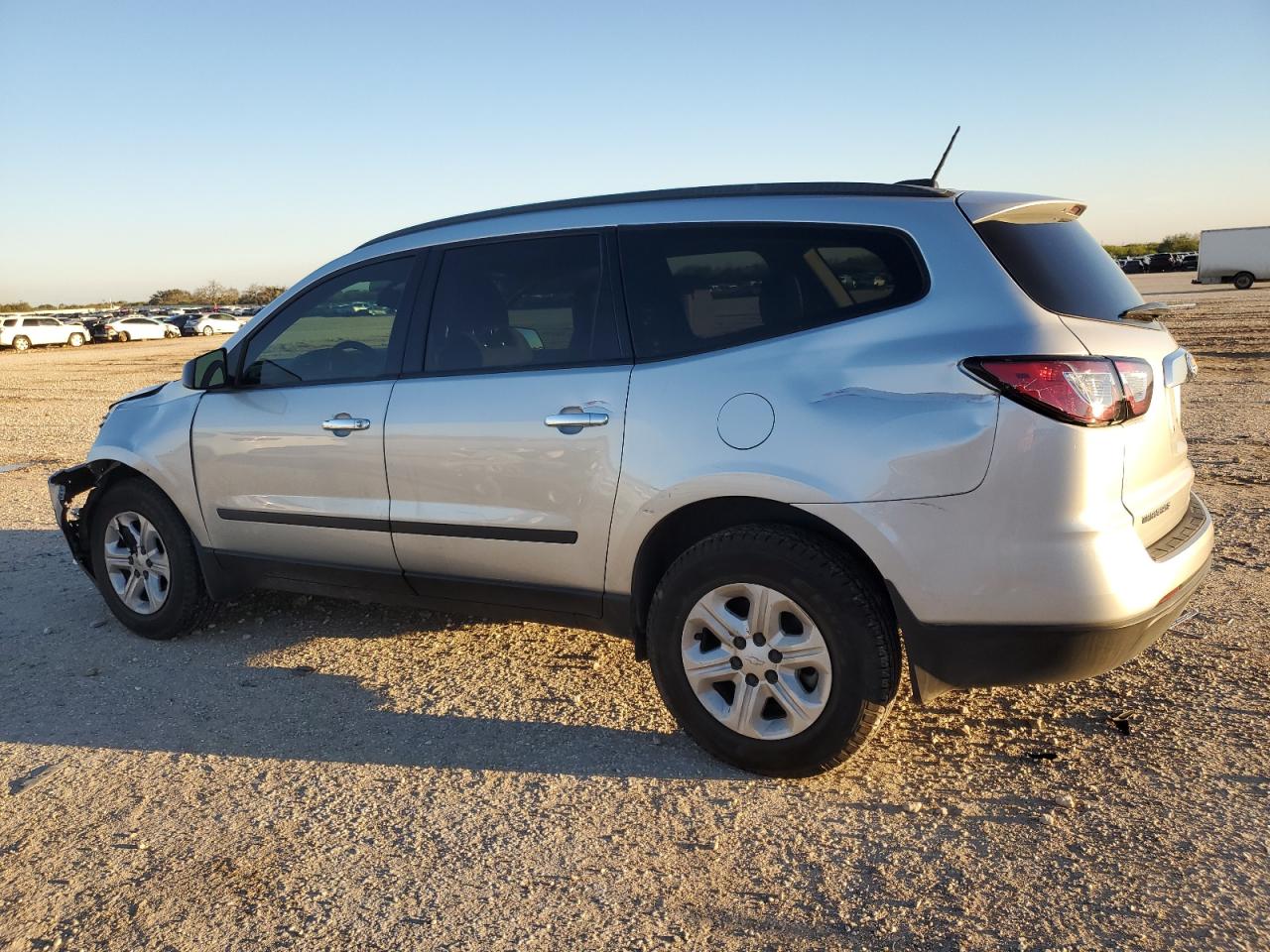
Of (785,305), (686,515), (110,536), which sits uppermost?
(785,305)

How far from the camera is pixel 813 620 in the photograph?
321cm

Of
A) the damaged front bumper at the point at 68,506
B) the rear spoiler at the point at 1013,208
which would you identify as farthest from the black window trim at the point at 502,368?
the damaged front bumper at the point at 68,506

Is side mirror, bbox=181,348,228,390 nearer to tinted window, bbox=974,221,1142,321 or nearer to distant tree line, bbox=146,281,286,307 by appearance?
tinted window, bbox=974,221,1142,321

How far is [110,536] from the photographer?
200 inches

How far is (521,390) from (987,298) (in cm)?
167

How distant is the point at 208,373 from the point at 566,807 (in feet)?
8.88

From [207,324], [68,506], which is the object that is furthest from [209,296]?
[68,506]

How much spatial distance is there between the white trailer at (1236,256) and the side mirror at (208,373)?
53.8m

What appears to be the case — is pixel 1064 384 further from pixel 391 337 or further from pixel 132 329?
pixel 132 329

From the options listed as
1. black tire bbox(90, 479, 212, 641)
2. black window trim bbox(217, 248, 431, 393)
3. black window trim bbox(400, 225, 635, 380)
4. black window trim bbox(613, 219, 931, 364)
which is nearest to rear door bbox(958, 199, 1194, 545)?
black window trim bbox(613, 219, 931, 364)

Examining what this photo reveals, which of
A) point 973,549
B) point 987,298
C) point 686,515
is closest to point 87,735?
point 686,515

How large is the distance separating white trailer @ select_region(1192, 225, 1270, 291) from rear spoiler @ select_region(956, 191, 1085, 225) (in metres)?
52.9

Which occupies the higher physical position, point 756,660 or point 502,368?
point 502,368

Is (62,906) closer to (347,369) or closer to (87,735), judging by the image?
(87,735)
